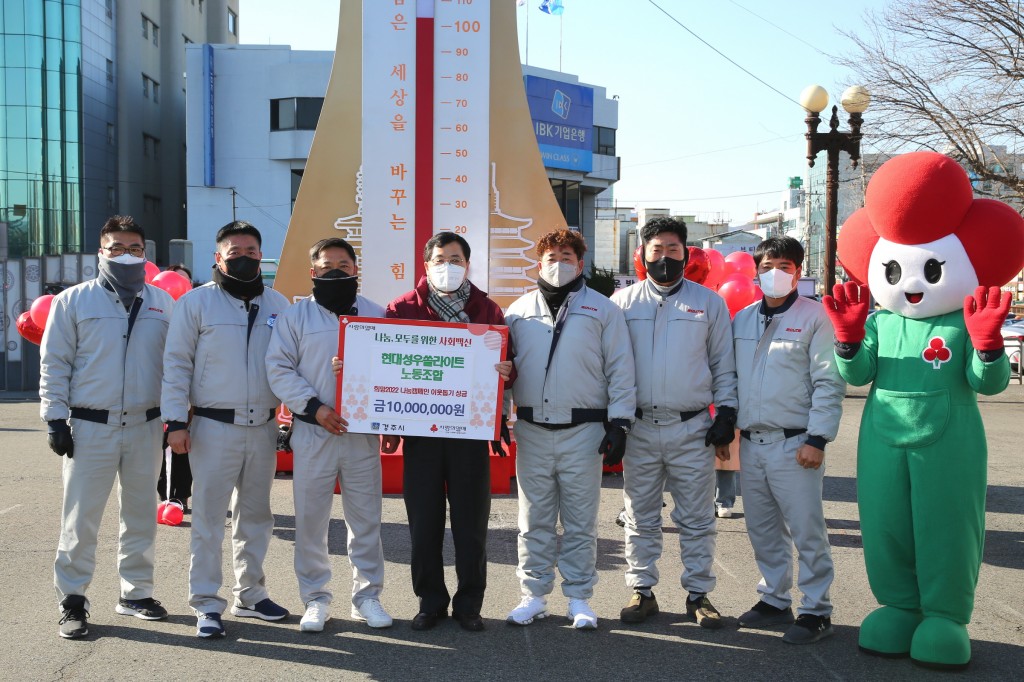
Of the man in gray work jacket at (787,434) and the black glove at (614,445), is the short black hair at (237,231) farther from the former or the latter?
the man in gray work jacket at (787,434)

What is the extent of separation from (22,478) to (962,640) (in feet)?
28.6

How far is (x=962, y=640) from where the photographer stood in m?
4.48

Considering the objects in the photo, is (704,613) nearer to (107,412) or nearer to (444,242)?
(444,242)

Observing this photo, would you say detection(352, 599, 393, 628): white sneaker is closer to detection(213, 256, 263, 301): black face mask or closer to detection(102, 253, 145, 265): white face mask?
detection(213, 256, 263, 301): black face mask

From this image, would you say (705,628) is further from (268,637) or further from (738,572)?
(268,637)

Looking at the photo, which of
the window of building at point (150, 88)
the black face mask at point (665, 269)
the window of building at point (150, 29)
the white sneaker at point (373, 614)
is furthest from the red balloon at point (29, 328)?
the window of building at point (150, 29)

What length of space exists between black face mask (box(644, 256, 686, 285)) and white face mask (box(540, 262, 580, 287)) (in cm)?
43

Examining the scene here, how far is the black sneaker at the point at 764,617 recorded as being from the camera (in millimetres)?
5133

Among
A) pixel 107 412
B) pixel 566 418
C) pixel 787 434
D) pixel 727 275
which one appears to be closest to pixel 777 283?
pixel 787 434

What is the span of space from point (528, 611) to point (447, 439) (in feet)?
3.40

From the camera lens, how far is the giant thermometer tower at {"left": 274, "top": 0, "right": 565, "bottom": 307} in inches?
328

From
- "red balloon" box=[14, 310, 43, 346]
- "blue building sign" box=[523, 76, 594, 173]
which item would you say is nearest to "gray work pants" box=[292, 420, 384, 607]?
"red balloon" box=[14, 310, 43, 346]

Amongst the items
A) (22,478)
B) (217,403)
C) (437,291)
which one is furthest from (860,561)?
(22,478)

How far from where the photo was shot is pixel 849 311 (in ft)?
15.5
